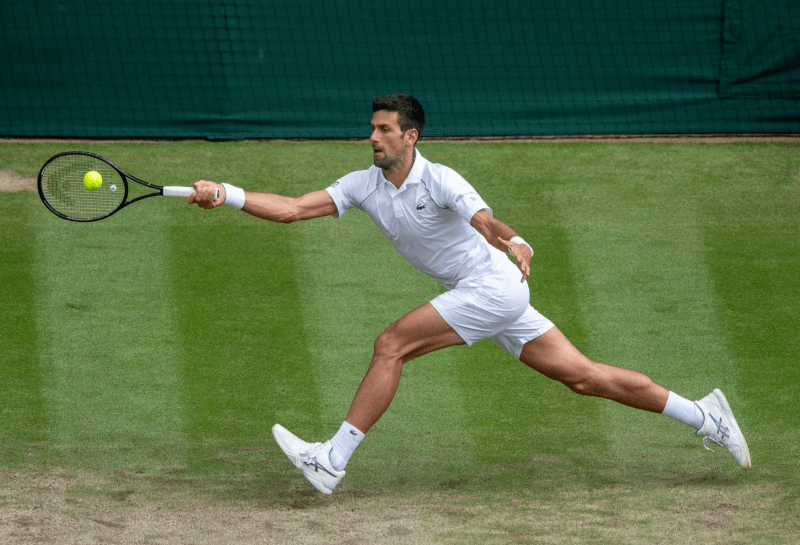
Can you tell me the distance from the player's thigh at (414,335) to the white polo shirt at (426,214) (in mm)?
301

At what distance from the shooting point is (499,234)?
4883mm

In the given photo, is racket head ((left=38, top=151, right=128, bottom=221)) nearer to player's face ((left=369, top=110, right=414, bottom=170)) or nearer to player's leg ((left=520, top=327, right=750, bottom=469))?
player's face ((left=369, top=110, right=414, bottom=170))

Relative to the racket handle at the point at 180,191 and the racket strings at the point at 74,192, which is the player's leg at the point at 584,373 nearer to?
the racket handle at the point at 180,191

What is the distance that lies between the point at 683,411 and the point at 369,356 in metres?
2.05

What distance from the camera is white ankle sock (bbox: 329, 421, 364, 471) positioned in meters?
5.03

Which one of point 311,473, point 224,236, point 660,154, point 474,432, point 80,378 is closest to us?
point 311,473

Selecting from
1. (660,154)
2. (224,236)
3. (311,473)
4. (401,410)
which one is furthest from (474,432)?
(660,154)

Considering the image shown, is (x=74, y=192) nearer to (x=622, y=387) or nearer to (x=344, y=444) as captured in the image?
(x=344, y=444)

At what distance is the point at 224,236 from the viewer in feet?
26.8

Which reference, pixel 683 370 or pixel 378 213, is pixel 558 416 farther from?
pixel 378 213

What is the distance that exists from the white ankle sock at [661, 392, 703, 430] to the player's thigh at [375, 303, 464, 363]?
1152 millimetres

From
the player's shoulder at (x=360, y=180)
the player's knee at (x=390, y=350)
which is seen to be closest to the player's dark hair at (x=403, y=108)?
the player's shoulder at (x=360, y=180)

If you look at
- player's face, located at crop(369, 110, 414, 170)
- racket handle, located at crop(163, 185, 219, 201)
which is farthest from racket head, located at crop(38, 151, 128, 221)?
player's face, located at crop(369, 110, 414, 170)

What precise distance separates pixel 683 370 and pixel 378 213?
2.34 m
